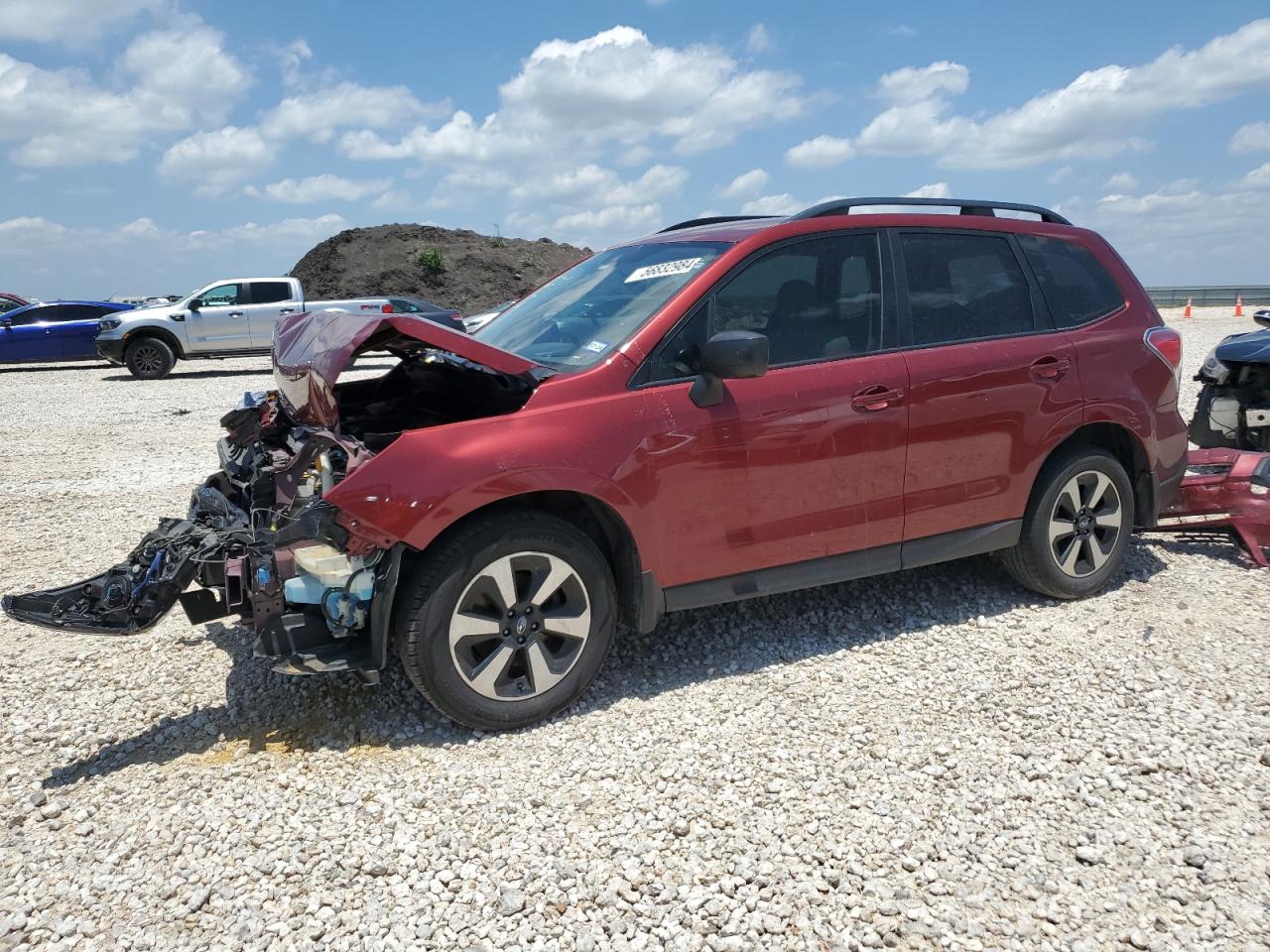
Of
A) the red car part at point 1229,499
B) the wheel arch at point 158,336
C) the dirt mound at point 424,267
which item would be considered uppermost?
the dirt mound at point 424,267

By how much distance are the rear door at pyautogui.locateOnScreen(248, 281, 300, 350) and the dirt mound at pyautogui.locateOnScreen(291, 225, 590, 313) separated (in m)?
12.7

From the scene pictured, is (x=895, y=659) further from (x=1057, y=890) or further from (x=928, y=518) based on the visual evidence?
(x=1057, y=890)

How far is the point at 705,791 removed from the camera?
3.16 meters

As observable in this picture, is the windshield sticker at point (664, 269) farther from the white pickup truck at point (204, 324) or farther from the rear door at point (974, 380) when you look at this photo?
the white pickup truck at point (204, 324)

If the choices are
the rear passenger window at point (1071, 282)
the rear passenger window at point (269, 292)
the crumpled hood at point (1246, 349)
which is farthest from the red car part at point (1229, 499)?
the rear passenger window at point (269, 292)

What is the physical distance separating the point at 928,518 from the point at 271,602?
2903mm

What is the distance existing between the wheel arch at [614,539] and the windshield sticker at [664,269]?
1100 mm

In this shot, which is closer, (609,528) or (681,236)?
(609,528)

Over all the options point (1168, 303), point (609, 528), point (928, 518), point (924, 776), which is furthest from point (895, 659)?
point (1168, 303)

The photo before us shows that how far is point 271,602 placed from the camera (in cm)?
326

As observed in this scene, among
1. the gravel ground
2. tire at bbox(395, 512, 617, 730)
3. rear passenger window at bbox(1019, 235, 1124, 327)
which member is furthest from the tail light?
tire at bbox(395, 512, 617, 730)

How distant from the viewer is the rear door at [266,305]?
62.1ft

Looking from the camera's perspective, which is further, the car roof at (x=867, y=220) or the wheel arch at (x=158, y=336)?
the wheel arch at (x=158, y=336)

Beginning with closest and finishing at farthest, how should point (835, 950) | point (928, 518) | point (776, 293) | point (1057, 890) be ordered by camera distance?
point (835, 950)
point (1057, 890)
point (776, 293)
point (928, 518)
